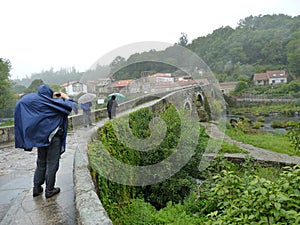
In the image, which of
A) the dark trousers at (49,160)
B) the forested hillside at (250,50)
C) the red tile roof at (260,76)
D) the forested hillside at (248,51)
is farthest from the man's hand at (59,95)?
the red tile roof at (260,76)

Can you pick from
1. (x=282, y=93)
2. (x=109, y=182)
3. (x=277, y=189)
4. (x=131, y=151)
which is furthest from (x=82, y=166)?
(x=282, y=93)

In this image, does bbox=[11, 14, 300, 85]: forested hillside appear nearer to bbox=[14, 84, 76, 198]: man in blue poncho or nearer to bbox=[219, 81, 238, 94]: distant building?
→ bbox=[219, 81, 238, 94]: distant building

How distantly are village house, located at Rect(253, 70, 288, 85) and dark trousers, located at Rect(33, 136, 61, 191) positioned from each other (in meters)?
47.2

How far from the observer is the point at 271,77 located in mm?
45250

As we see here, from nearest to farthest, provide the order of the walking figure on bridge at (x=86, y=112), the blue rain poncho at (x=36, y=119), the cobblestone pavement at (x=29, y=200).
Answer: the cobblestone pavement at (x=29, y=200)
the blue rain poncho at (x=36, y=119)
the walking figure on bridge at (x=86, y=112)

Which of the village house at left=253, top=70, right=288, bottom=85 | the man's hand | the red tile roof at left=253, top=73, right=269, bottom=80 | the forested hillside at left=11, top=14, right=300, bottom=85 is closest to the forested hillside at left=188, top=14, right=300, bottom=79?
the forested hillside at left=11, top=14, right=300, bottom=85

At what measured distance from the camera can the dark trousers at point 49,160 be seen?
2.94 metres

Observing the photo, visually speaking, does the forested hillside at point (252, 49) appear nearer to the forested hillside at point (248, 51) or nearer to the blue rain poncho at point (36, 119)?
the forested hillside at point (248, 51)

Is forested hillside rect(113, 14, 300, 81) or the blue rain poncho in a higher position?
forested hillside rect(113, 14, 300, 81)

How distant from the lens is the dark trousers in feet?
9.63

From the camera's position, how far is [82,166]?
3381 millimetres

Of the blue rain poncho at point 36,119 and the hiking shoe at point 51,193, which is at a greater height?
the blue rain poncho at point 36,119

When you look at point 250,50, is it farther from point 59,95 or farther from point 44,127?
point 44,127

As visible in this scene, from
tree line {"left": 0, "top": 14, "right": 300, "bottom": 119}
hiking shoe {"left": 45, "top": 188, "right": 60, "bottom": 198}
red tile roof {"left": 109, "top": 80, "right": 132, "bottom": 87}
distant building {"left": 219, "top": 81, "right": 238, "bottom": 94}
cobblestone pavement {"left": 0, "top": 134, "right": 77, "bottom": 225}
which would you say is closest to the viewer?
cobblestone pavement {"left": 0, "top": 134, "right": 77, "bottom": 225}
